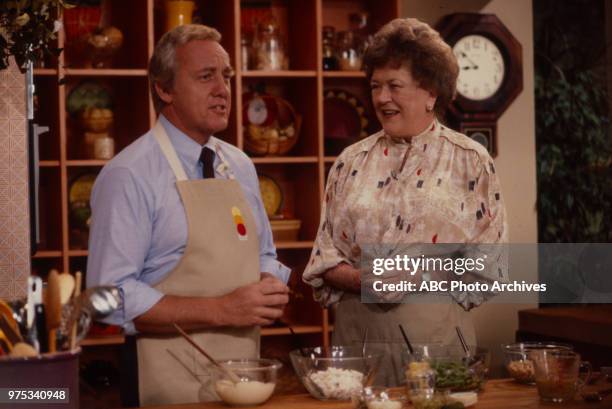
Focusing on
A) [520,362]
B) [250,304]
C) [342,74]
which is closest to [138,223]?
[250,304]

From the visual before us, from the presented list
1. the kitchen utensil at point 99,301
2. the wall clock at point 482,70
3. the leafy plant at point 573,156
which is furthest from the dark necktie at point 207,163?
the leafy plant at point 573,156

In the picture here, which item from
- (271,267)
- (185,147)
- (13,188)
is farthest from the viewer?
(13,188)

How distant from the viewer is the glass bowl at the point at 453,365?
6.70 ft

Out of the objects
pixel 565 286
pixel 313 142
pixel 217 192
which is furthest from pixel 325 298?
pixel 565 286

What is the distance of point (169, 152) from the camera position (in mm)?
Result: 2395

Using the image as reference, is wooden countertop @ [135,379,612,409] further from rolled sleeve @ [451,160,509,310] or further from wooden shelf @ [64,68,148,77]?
wooden shelf @ [64,68,148,77]

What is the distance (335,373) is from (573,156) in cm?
389

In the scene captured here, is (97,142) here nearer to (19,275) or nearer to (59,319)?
(19,275)

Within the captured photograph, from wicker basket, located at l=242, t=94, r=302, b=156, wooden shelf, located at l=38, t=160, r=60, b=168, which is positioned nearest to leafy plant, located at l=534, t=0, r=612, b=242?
wicker basket, located at l=242, t=94, r=302, b=156

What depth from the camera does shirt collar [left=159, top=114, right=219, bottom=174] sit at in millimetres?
2432

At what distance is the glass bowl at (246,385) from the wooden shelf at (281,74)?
2.33 m

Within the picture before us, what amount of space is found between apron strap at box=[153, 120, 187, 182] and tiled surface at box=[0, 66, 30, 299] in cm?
54

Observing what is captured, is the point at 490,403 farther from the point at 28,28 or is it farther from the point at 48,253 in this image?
the point at 48,253

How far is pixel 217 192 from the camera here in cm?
240
